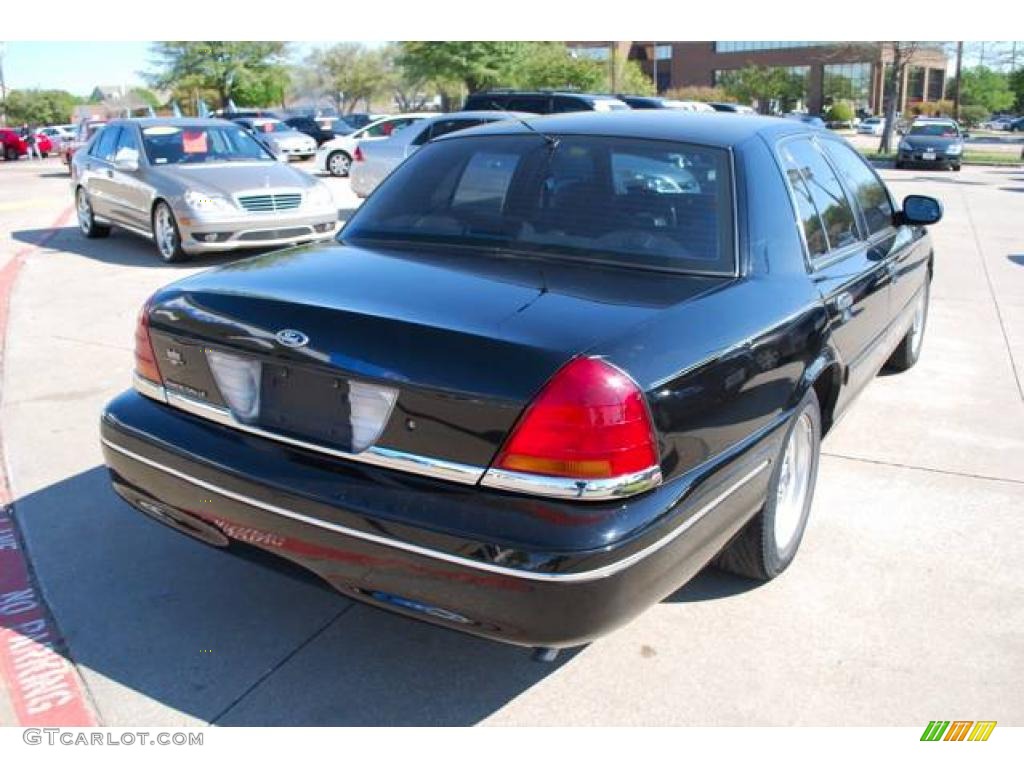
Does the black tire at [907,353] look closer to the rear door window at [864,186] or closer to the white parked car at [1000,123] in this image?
the rear door window at [864,186]

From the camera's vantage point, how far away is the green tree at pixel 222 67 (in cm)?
5016

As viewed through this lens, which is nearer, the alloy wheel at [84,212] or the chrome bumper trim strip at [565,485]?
the chrome bumper trim strip at [565,485]

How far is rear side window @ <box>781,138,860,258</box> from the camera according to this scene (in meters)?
3.47

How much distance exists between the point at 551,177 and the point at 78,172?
34.7 feet

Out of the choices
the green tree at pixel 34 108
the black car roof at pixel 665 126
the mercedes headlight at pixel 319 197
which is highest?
the green tree at pixel 34 108

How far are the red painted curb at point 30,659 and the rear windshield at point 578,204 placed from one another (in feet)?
5.80

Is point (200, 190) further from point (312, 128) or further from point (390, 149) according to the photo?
point (312, 128)

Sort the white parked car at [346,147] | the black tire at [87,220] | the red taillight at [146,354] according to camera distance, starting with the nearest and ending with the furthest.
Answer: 1. the red taillight at [146,354]
2. the black tire at [87,220]
3. the white parked car at [346,147]

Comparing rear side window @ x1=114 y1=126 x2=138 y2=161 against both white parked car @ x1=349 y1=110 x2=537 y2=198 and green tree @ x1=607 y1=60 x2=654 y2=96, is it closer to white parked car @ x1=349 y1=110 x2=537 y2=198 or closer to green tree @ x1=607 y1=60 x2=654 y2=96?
white parked car @ x1=349 y1=110 x2=537 y2=198

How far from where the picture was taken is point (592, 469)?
2.29 meters

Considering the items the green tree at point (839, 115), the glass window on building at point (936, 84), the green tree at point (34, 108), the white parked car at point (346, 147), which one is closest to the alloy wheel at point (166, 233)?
the white parked car at point (346, 147)
